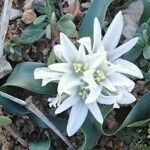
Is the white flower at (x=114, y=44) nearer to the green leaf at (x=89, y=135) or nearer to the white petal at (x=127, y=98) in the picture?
the white petal at (x=127, y=98)

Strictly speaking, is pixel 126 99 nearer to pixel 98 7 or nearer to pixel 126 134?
pixel 126 134

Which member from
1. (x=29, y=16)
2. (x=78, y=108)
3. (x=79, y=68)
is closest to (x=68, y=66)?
(x=79, y=68)

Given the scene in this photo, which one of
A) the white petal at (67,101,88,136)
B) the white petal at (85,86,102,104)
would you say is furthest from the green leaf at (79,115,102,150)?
the white petal at (85,86,102,104)

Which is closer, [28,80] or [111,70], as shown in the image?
[111,70]

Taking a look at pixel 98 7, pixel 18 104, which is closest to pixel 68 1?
pixel 98 7

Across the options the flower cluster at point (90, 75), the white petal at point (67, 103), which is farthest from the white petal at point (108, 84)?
the white petal at point (67, 103)

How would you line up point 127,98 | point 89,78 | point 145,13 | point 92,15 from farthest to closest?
point 145,13 → point 92,15 → point 127,98 → point 89,78

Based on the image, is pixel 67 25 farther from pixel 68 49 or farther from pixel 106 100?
pixel 106 100
